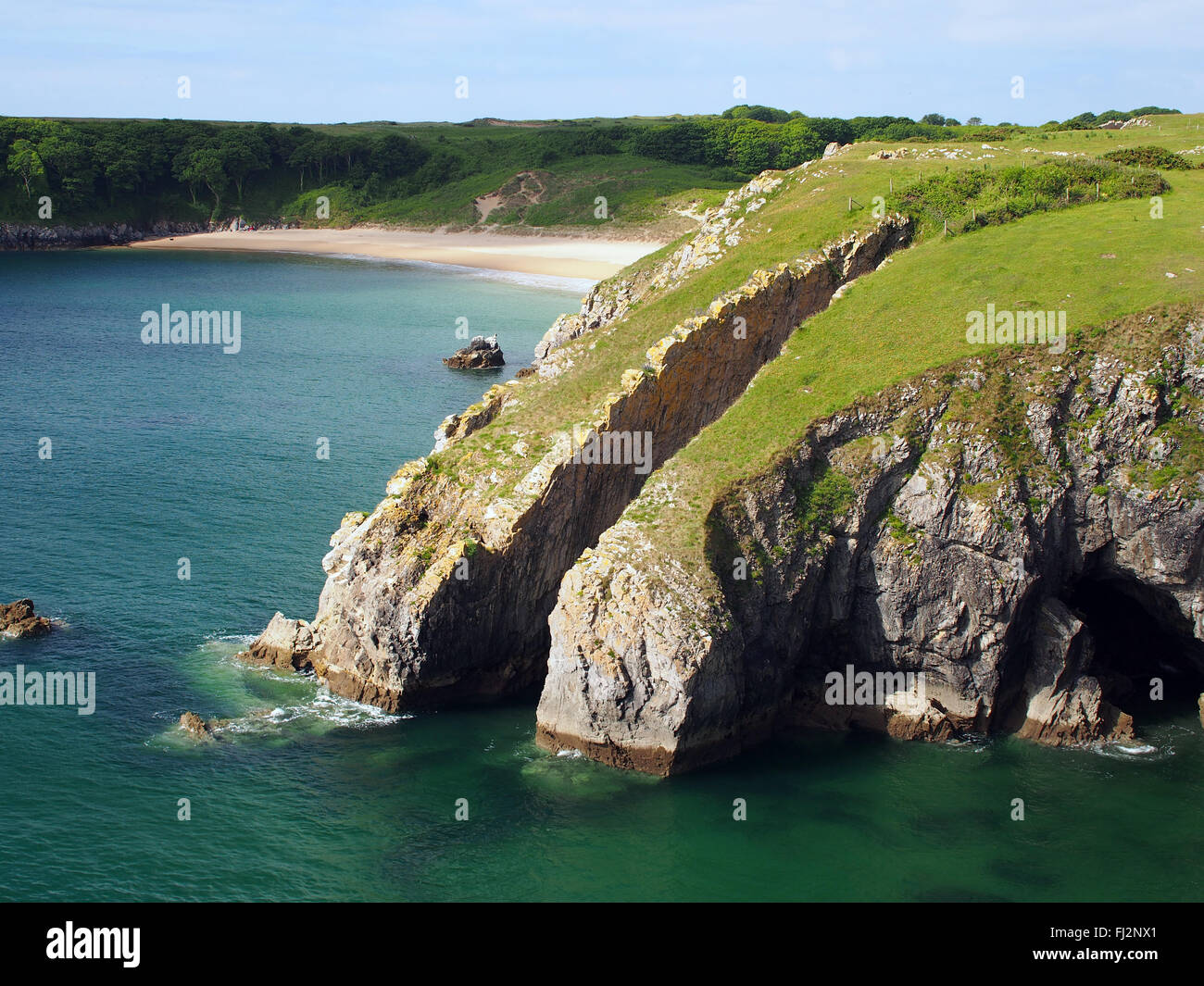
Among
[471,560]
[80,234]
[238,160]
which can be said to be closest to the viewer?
[471,560]

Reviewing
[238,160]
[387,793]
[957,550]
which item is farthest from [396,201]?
[387,793]

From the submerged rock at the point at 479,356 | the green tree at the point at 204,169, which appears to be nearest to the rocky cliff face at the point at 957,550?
the submerged rock at the point at 479,356

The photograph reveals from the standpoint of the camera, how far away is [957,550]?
127 feet

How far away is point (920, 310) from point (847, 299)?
3837 mm

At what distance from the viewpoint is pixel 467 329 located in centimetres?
11462

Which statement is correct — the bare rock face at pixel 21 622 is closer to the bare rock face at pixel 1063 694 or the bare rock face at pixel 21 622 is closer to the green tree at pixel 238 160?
the bare rock face at pixel 1063 694

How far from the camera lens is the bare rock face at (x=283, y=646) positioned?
42812mm

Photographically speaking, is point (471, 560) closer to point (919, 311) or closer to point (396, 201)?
point (919, 311)

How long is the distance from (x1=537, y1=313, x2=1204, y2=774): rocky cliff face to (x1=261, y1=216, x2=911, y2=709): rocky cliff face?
15.0ft

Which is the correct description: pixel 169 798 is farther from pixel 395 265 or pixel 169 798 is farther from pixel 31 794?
pixel 395 265

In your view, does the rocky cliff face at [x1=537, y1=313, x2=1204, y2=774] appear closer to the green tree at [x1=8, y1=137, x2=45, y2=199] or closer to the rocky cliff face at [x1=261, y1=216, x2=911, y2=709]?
the rocky cliff face at [x1=261, y1=216, x2=911, y2=709]

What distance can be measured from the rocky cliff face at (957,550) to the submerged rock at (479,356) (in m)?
62.2
